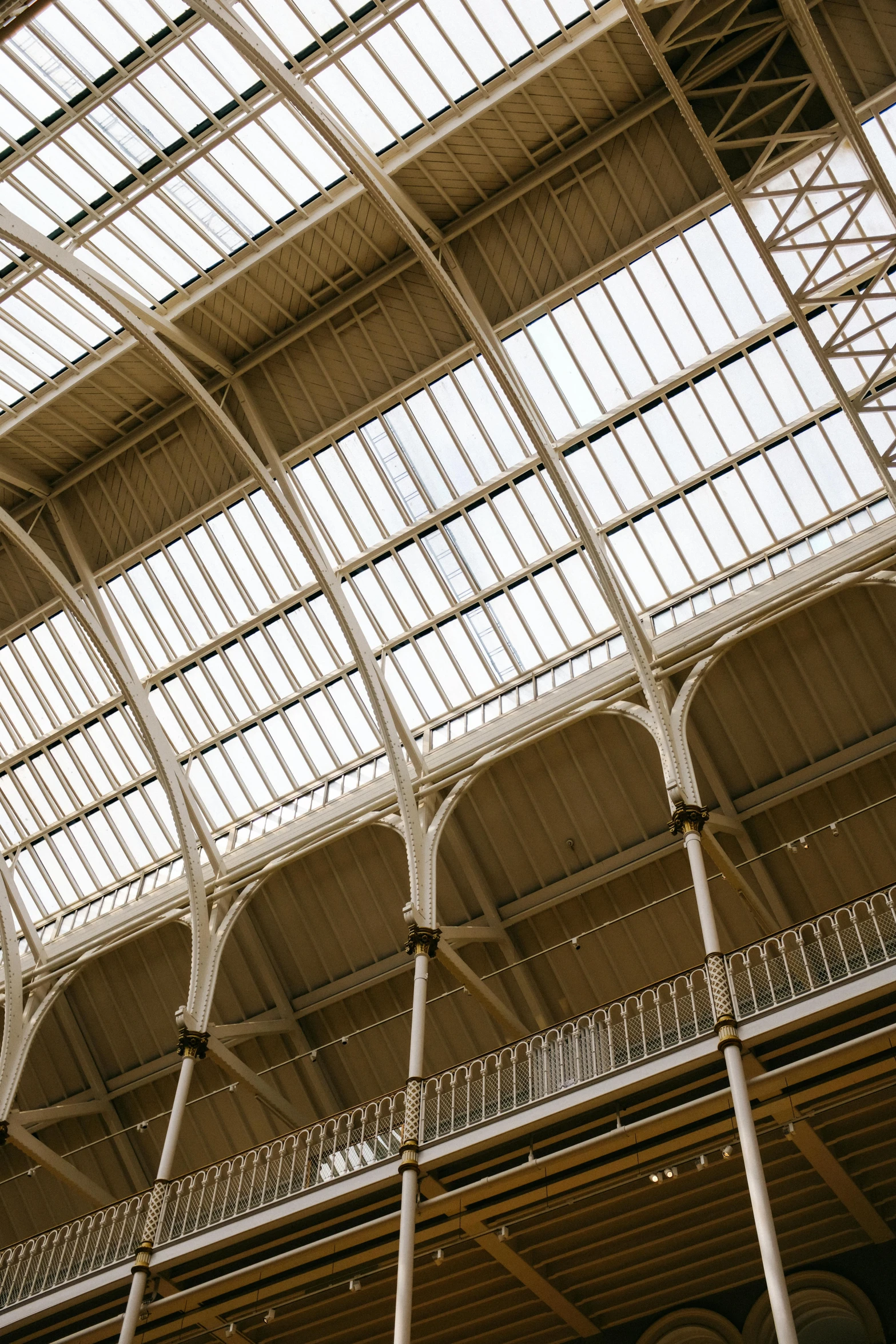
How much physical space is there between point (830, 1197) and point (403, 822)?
9120 millimetres

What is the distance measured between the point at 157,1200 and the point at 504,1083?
613 cm

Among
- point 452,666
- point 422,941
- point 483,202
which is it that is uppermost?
A: point 483,202

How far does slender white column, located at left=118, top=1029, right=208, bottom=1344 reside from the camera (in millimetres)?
17812

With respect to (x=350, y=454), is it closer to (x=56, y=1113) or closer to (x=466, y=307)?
(x=466, y=307)

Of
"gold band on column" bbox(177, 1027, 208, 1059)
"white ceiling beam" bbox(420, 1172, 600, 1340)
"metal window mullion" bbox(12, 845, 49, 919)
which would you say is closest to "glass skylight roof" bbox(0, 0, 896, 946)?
"metal window mullion" bbox(12, 845, 49, 919)

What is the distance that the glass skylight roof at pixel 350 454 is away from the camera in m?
19.9

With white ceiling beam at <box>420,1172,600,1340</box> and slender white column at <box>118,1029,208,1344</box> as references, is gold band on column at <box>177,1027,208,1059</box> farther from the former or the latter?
white ceiling beam at <box>420,1172,600,1340</box>

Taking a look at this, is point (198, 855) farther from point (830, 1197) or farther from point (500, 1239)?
point (830, 1197)

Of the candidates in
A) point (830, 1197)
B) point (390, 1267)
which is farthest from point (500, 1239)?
point (830, 1197)

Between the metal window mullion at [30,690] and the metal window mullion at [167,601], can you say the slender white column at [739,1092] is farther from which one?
the metal window mullion at [30,690]

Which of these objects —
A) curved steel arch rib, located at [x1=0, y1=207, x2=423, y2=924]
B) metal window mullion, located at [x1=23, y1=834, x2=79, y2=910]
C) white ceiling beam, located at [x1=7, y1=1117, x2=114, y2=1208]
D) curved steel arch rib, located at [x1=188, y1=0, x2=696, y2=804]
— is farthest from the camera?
metal window mullion, located at [x1=23, y1=834, x2=79, y2=910]

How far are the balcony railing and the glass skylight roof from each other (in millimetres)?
7004

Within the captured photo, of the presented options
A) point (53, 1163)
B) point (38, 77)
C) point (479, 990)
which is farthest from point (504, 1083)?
point (38, 77)

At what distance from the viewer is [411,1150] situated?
17.3 meters
